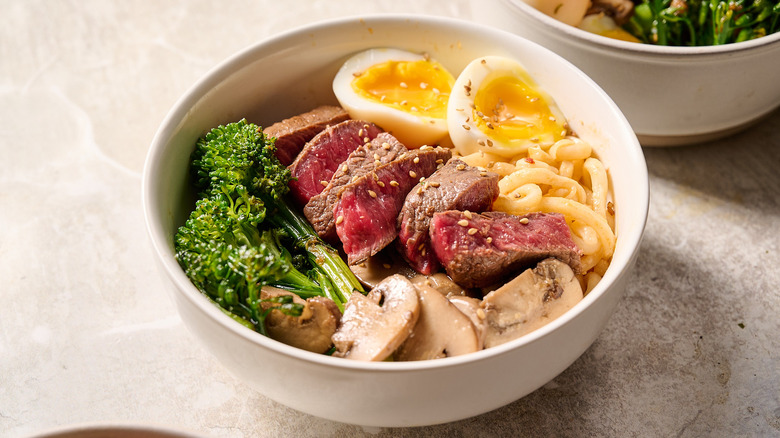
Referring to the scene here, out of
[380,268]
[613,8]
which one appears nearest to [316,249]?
[380,268]

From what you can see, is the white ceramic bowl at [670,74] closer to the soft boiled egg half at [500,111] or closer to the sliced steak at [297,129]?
the soft boiled egg half at [500,111]

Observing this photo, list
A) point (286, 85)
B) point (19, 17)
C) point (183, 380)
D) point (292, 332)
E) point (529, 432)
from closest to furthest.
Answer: point (292, 332), point (529, 432), point (183, 380), point (286, 85), point (19, 17)

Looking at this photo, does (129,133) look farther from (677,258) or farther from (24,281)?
(677,258)

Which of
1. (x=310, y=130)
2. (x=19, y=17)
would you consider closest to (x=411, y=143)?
(x=310, y=130)

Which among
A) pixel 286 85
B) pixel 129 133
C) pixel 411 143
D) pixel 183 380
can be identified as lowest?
pixel 183 380

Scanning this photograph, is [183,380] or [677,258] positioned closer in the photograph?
[183,380]

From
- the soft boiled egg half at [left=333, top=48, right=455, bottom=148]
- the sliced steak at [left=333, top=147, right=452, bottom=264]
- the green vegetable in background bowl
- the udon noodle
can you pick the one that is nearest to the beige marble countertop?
the udon noodle

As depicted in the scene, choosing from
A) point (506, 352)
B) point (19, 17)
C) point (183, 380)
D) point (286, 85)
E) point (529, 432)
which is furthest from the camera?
point (19, 17)

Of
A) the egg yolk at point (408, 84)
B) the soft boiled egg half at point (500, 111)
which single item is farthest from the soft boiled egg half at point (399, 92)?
the soft boiled egg half at point (500, 111)
